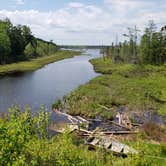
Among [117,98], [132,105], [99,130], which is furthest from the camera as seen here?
[117,98]

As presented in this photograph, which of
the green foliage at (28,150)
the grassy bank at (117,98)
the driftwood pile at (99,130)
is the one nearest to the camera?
the green foliage at (28,150)

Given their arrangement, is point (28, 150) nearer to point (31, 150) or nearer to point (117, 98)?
point (31, 150)

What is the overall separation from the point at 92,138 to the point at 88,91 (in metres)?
24.4

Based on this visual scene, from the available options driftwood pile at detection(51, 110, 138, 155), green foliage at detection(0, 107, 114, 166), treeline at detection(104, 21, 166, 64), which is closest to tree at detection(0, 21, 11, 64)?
treeline at detection(104, 21, 166, 64)

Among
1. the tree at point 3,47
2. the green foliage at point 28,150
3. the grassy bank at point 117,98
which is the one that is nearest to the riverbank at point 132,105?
the grassy bank at point 117,98

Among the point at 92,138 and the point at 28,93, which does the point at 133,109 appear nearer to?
the point at 92,138

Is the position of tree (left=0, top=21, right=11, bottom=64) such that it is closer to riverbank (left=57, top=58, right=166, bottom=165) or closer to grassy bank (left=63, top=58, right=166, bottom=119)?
grassy bank (left=63, top=58, right=166, bottom=119)

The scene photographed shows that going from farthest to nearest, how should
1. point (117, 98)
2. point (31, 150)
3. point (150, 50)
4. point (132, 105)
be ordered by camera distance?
point (150, 50), point (117, 98), point (132, 105), point (31, 150)

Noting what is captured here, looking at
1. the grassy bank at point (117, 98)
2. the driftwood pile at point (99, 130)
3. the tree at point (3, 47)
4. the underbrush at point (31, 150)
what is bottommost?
the driftwood pile at point (99, 130)

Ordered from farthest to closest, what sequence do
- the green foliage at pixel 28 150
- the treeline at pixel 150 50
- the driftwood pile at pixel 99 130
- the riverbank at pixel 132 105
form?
the treeline at pixel 150 50 < the riverbank at pixel 132 105 < the driftwood pile at pixel 99 130 < the green foliage at pixel 28 150

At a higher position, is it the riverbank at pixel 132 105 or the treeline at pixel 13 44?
the treeline at pixel 13 44

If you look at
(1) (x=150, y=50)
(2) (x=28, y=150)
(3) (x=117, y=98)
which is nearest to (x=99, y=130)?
(3) (x=117, y=98)

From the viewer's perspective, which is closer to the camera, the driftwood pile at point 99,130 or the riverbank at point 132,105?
the driftwood pile at point 99,130

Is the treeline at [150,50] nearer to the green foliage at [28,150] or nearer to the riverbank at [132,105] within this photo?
the riverbank at [132,105]
